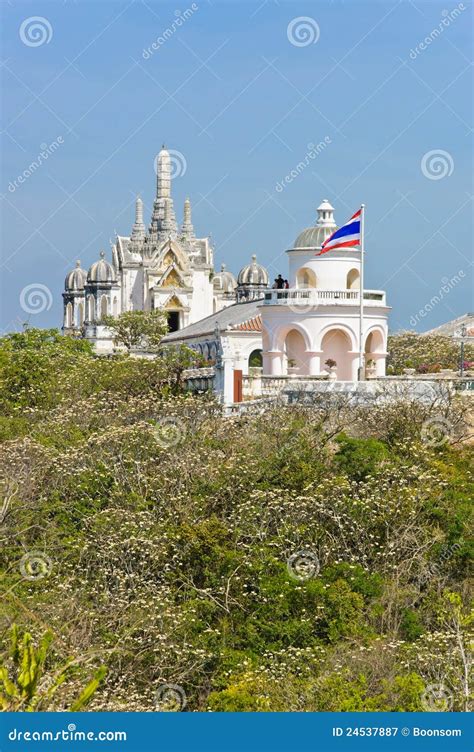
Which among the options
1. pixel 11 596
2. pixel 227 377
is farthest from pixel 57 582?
pixel 227 377

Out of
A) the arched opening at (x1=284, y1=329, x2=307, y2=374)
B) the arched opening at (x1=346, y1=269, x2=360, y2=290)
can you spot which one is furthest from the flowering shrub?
the arched opening at (x1=284, y1=329, x2=307, y2=374)

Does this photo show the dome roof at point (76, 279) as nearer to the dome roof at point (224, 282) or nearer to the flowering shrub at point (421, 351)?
the dome roof at point (224, 282)

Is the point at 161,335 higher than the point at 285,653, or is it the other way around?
the point at 161,335

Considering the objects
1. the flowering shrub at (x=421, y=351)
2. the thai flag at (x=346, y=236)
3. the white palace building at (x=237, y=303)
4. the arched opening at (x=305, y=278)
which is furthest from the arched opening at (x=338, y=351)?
the flowering shrub at (x=421, y=351)

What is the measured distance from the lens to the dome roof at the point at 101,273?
89.9m

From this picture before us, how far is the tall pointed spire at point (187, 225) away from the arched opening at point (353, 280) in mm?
48653

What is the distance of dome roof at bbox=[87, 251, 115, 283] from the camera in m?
89.9

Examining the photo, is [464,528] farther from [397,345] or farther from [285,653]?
[397,345]

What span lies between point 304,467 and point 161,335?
146 feet

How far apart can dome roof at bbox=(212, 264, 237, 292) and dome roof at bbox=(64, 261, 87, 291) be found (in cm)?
1041

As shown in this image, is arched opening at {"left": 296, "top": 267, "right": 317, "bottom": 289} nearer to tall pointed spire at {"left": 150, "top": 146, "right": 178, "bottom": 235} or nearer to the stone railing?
the stone railing

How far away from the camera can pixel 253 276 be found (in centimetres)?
8644

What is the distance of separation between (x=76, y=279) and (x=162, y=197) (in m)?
12.6

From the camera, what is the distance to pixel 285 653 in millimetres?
23922
